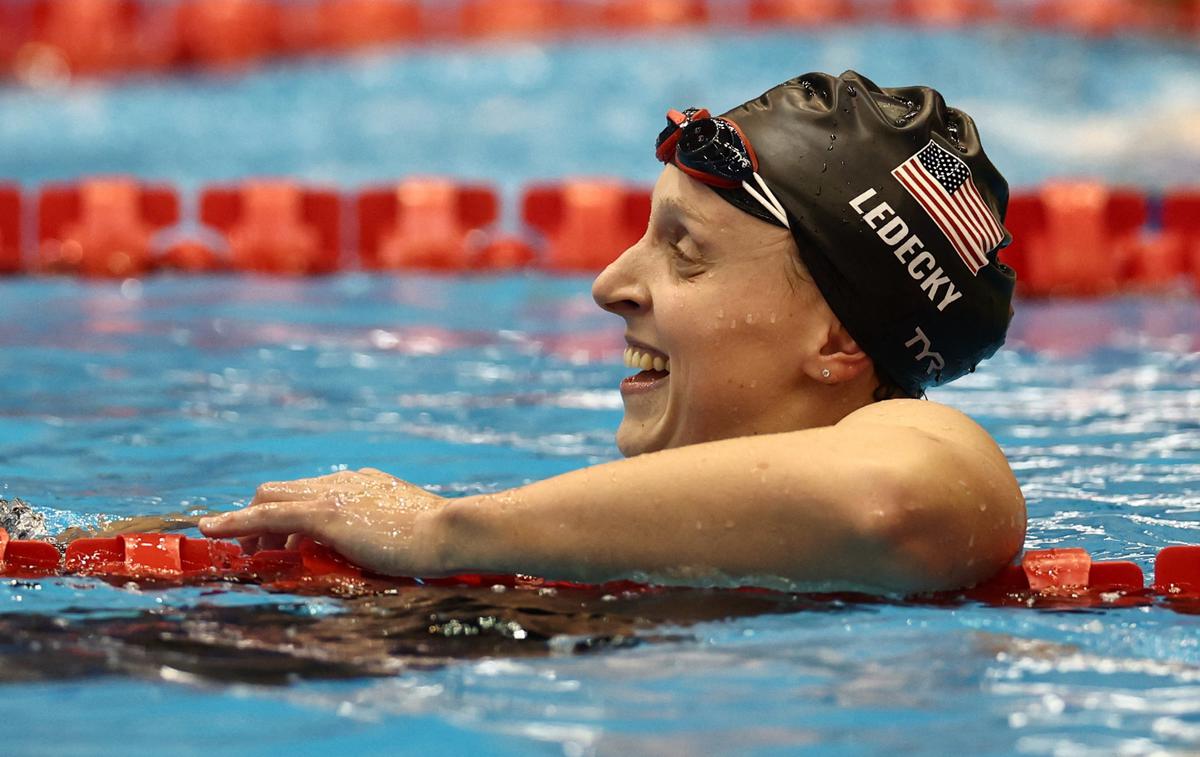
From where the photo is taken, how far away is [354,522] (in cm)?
286

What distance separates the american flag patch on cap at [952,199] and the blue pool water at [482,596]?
24.5 inches

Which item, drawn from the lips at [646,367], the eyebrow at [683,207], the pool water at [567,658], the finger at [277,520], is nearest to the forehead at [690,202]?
the eyebrow at [683,207]

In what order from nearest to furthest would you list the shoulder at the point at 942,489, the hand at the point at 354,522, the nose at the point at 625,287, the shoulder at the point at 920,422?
1. the shoulder at the point at 942,489
2. the shoulder at the point at 920,422
3. the hand at the point at 354,522
4. the nose at the point at 625,287

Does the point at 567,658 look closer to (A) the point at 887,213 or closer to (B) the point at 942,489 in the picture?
(B) the point at 942,489

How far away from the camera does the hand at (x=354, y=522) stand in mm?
2826

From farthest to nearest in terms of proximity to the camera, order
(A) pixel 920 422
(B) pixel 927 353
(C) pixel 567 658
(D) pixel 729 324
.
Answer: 1. (B) pixel 927 353
2. (D) pixel 729 324
3. (A) pixel 920 422
4. (C) pixel 567 658

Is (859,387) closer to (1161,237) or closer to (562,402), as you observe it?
(562,402)

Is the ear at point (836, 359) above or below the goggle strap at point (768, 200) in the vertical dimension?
below

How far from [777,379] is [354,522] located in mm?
761

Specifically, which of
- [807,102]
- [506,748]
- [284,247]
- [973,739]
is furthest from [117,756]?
[284,247]

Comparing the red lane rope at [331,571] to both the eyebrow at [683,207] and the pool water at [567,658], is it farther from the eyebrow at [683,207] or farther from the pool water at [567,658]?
the eyebrow at [683,207]

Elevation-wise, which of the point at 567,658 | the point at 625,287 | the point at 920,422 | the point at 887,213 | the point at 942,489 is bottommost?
the point at 567,658

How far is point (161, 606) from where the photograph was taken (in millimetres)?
2742

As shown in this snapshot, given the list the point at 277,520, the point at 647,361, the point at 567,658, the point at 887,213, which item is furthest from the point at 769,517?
the point at 277,520
